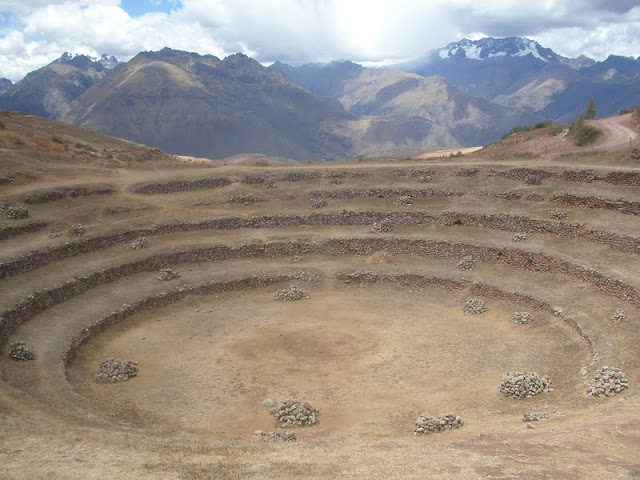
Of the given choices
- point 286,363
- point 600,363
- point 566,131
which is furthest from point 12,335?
point 566,131

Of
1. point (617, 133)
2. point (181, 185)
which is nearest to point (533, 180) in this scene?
point (617, 133)

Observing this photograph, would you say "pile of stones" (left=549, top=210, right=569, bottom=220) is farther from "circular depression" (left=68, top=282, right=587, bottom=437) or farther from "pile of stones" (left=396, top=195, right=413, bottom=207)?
"pile of stones" (left=396, top=195, right=413, bottom=207)

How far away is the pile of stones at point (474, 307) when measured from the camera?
1470 inches

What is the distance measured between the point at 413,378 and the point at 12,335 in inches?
960

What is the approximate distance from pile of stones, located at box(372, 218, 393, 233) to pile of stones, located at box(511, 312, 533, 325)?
17274 mm

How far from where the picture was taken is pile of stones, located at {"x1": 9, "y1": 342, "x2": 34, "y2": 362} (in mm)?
27922

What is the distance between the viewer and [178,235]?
162 ft

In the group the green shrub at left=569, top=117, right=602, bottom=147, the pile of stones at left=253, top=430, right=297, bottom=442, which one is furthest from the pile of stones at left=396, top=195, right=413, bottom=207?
the pile of stones at left=253, top=430, right=297, bottom=442

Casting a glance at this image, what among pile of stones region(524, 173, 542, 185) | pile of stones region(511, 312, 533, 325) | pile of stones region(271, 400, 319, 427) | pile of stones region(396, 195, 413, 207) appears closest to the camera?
pile of stones region(271, 400, 319, 427)

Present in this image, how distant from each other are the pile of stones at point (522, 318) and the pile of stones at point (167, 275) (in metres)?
27.2

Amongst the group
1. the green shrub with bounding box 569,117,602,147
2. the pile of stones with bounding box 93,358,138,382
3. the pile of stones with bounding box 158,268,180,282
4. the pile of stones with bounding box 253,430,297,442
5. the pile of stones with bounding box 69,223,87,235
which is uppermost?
the green shrub with bounding box 569,117,602,147

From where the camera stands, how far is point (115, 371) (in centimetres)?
2870

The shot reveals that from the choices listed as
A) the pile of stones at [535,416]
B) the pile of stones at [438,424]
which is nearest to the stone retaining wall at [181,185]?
the pile of stones at [438,424]

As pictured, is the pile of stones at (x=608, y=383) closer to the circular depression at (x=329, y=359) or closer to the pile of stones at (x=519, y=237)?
the circular depression at (x=329, y=359)
